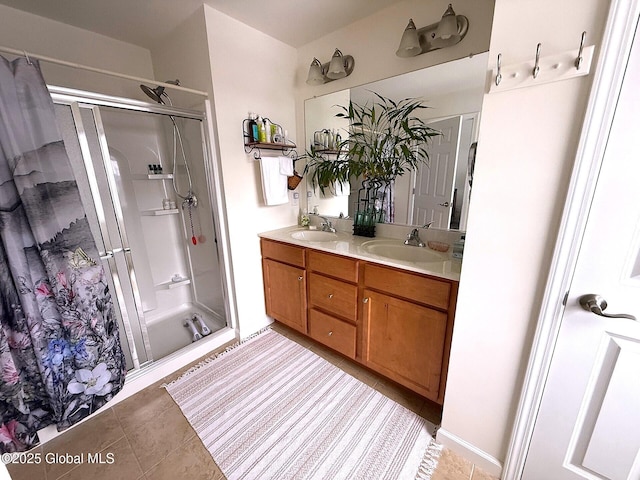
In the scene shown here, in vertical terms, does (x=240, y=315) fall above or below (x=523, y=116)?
below

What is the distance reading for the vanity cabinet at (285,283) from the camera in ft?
6.26

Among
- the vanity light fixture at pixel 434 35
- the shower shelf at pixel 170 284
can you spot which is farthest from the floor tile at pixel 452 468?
the shower shelf at pixel 170 284

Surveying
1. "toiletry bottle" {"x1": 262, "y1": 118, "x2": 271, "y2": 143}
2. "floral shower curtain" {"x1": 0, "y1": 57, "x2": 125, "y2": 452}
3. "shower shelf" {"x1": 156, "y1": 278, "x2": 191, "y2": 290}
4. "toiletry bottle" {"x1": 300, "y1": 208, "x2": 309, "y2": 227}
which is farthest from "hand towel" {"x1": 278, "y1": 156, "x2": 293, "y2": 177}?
"shower shelf" {"x1": 156, "y1": 278, "x2": 191, "y2": 290}

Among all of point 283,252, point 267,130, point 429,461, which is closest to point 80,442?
point 283,252

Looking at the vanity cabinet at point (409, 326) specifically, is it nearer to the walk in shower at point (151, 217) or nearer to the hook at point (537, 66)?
the hook at point (537, 66)

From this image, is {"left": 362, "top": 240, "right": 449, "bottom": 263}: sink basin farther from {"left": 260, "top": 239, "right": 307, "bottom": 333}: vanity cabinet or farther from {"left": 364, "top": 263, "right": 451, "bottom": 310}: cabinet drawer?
{"left": 260, "top": 239, "right": 307, "bottom": 333}: vanity cabinet

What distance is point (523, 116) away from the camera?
86 centimetres

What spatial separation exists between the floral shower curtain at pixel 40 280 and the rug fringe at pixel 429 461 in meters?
1.68

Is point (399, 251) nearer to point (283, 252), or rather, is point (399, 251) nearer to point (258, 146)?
point (283, 252)

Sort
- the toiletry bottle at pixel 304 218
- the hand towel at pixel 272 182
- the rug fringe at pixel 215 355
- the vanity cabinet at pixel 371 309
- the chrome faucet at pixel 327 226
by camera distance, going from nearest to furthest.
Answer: the vanity cabinet at pixel 371 309, the rug fringe at pixel 215 355, the hand towel at pixel 272 182, the chrome faucet at pixel 327 226, the toiletry bottle at pixel 304 218

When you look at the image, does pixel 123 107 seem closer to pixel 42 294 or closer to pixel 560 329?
pixel 42 294

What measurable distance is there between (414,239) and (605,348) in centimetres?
100

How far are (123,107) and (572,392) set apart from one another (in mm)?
2526

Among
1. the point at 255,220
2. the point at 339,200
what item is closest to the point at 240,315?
the point at 255,220
